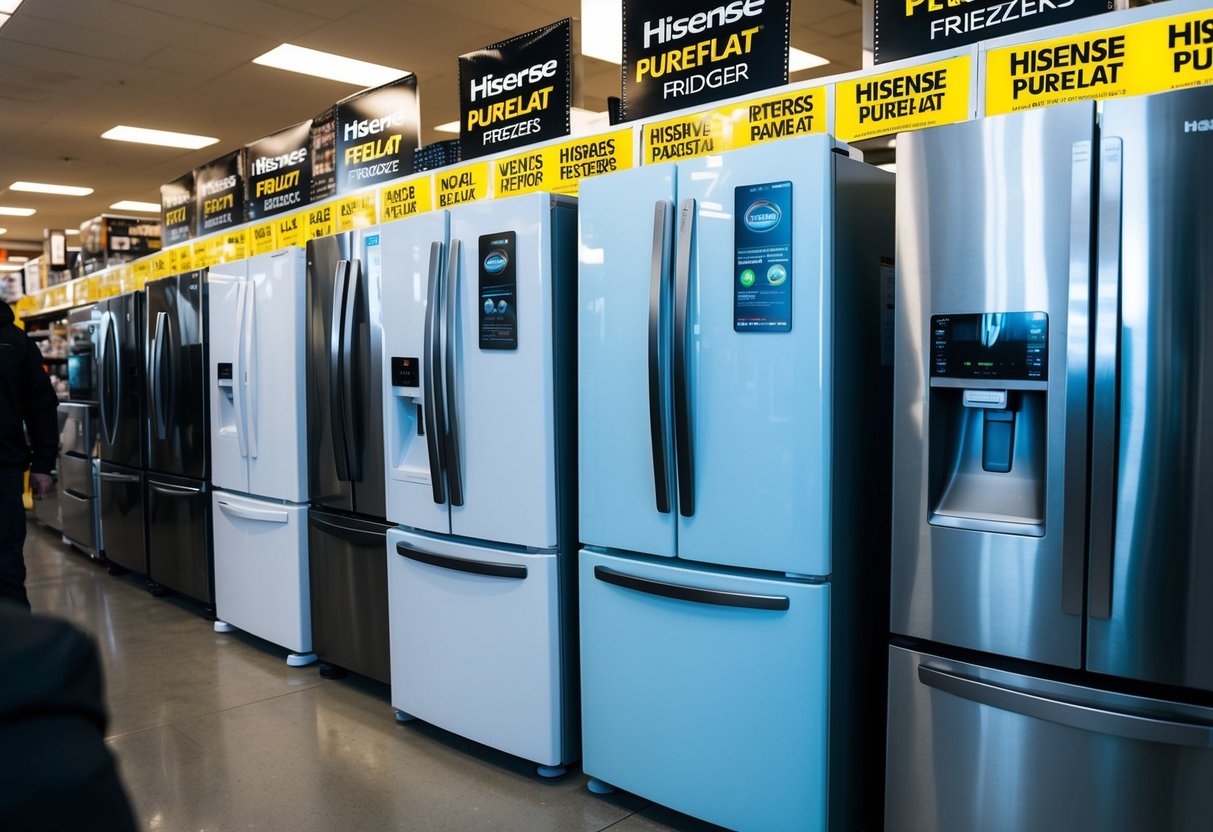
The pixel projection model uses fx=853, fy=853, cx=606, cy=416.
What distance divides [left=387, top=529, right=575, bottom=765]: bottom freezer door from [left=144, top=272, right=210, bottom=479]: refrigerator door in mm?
2127

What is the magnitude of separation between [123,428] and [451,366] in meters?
3.86

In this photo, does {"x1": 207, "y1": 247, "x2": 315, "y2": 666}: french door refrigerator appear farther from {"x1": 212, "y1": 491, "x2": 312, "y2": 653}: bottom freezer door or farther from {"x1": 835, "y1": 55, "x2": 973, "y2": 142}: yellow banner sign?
{"x1": 835, "y1": 55, "x2": 973, "y2": 142}: yellow banner sign

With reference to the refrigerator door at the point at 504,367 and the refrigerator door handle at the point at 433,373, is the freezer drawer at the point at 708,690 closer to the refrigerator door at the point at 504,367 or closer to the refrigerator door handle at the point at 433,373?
the refrigerator door at the point at 504,367

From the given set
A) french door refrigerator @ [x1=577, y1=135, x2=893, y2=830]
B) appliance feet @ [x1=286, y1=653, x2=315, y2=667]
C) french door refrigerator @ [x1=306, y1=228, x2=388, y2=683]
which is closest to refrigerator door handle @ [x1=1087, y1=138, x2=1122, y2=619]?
french door refrigerator @ [x1=577, y1=135, x2=893, y2=830]

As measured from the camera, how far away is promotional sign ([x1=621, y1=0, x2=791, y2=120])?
276cm

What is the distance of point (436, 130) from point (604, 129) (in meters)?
7.53

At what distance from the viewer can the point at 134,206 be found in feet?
45.7

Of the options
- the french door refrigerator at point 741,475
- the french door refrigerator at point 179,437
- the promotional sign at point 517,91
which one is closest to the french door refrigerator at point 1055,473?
the french door refrigerator at point 741,475

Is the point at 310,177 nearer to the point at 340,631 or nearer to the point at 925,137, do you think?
the point at 340,631

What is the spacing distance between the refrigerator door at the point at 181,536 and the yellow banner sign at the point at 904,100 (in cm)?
393

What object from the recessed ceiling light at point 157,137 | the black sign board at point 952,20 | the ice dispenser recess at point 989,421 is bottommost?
the ice dispenser recess at point 989,421

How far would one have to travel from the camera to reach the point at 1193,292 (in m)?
1.70

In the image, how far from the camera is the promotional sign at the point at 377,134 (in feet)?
14.0

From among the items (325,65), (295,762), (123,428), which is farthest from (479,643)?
(325,65)
